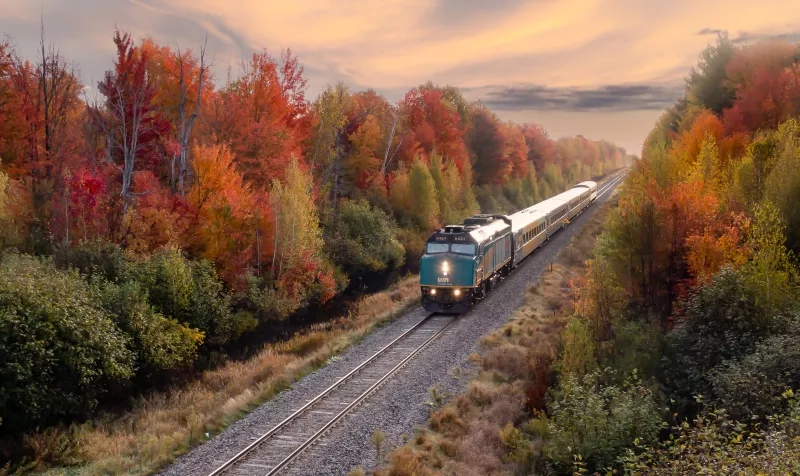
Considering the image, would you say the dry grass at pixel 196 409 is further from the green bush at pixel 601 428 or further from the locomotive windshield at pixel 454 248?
the green bush at pixel 601 428

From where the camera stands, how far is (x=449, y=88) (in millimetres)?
75875

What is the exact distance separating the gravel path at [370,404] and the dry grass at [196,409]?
0.53m

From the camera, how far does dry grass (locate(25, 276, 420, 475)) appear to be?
51.4ft

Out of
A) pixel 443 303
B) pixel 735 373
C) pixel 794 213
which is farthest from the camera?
pixel 443 303

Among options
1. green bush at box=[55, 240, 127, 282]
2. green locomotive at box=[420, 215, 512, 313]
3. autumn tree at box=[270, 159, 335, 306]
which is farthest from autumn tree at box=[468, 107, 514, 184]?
green bush at box=[55, 240, 127, 282]

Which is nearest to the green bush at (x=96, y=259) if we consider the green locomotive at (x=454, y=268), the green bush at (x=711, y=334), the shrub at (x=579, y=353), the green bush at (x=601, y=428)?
the green locomotive at (x=454, y=268)

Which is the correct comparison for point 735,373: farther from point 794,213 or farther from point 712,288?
point 794,213

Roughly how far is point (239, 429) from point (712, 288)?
14.6 meters

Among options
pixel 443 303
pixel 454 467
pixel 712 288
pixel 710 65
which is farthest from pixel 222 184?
pixel 710 65

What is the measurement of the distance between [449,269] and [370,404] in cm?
1139

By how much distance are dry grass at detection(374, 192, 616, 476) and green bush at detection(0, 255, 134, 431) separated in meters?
11.4

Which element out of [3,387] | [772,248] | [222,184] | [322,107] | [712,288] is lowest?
[3,387]

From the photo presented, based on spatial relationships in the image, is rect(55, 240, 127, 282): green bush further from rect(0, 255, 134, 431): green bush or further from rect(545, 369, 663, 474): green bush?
rect(545, 369, 663, 474): green bush

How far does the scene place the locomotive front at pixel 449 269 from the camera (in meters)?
28.5
